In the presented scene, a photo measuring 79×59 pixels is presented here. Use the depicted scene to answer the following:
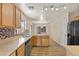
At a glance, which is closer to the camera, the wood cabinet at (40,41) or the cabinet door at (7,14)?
the cabinet door at (7,14)

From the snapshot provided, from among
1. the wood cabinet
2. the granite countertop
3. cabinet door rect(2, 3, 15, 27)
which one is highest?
cabinet door rect(2, 3, 15, 27)

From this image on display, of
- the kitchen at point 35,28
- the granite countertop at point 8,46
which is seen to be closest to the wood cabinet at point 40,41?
the kitchen at point 35,28

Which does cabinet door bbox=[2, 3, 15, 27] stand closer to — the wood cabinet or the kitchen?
the kitchen

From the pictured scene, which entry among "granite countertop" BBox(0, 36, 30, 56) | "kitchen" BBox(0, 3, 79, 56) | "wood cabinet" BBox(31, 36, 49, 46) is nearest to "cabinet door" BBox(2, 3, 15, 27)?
"kitchen" BBox(0, 3, 79, 56)

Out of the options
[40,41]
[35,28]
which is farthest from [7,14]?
[35,28]

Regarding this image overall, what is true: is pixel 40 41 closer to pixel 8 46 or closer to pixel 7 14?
pixel 7 14

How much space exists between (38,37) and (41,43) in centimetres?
41

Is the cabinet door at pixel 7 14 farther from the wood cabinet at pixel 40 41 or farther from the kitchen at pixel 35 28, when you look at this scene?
the wood cabinet at pixel 40 41

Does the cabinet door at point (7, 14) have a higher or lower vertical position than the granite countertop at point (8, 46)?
higher

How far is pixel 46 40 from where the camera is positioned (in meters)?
9.05

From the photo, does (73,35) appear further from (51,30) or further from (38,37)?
(51,30)

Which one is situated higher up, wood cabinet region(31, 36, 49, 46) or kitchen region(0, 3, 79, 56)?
kitchen region(0, 3, 79, 56)

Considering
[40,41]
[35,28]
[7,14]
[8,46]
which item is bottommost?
[40,41]

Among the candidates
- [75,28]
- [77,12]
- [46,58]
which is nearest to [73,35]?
[75,28]
